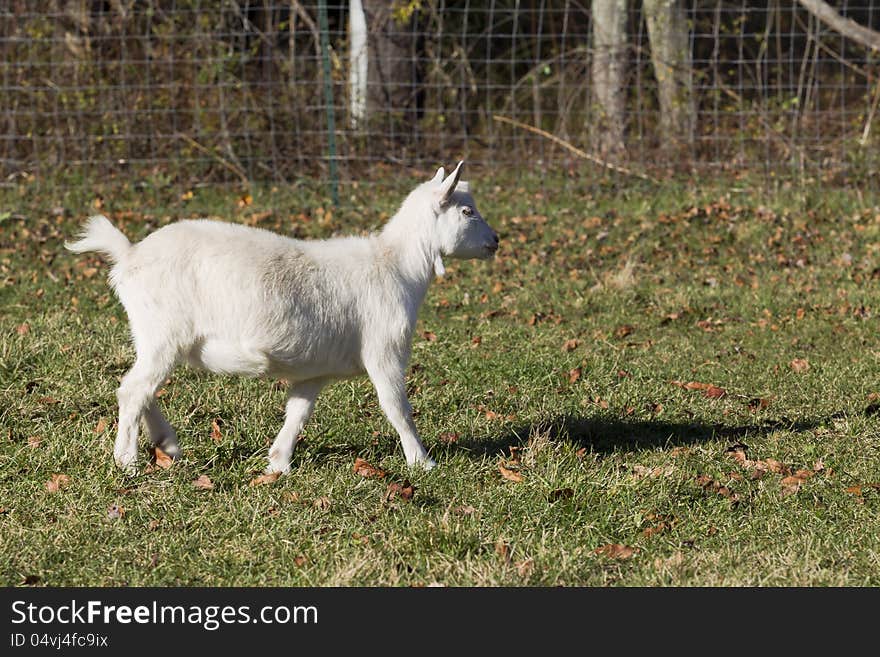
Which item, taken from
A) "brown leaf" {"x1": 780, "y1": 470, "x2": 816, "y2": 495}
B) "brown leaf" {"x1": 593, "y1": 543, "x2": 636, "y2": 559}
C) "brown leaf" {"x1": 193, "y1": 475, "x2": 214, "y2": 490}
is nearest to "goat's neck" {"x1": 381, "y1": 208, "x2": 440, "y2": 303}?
"brown leaf" {"x1": 193, "y1": 475, "x2": 214, "y2": 490}

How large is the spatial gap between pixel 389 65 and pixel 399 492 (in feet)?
29.8

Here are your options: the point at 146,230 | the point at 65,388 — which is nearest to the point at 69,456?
the point at 65,388

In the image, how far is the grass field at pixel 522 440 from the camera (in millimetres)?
4566

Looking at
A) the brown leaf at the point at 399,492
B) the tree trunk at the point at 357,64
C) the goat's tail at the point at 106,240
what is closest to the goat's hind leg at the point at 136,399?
the goat's tail at the point at 106,240

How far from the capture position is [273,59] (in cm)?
1276

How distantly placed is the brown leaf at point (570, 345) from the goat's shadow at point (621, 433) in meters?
1.45

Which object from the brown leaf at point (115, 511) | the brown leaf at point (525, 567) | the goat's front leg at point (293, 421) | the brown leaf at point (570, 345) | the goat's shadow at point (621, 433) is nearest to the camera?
the brown leaf at point (525, 567)

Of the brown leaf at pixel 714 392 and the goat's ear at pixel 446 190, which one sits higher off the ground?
the goat's ear at pixel 446 190

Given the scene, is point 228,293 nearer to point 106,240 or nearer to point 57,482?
point 106,240

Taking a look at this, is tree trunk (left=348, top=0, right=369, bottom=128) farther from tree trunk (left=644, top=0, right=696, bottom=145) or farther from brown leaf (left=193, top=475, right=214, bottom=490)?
brown leaf (left=193, top=475, right=214, bottom=490)

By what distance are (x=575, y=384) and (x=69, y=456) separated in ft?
9.68

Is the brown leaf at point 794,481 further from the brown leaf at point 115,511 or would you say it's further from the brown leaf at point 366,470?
the brown leaf at point 115,511

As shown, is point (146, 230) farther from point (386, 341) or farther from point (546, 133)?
point (386, 341)

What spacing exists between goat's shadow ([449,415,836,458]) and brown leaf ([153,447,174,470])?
136 cm
